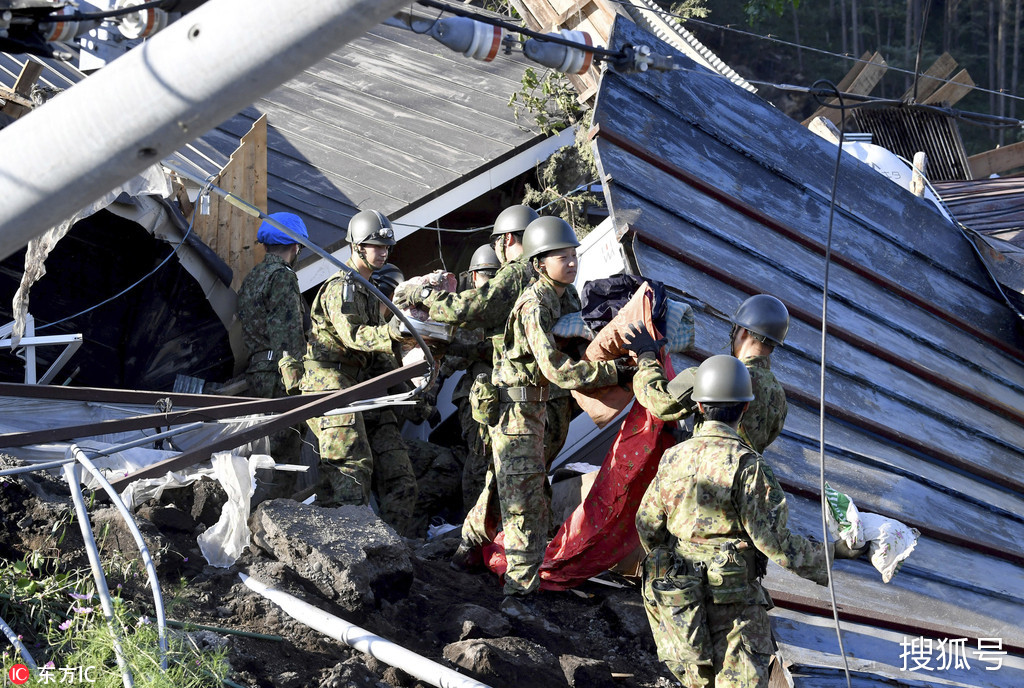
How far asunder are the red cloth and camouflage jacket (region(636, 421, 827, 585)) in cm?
106

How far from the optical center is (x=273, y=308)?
7.82m

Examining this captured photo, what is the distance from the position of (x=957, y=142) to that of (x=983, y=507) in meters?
7.85

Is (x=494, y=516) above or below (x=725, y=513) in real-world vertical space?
below

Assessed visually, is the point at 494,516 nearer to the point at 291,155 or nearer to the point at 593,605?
the point at 593,605

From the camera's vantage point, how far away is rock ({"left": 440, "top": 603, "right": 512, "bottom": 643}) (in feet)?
17.9

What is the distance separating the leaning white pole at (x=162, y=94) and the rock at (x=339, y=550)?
3.32 m

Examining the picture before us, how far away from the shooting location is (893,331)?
305 inches

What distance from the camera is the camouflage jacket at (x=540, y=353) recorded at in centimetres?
571

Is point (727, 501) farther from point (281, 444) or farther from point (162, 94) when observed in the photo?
point (281, 444)

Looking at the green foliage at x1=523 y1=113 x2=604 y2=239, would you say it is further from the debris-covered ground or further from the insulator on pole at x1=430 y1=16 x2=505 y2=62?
the debris-covered ground

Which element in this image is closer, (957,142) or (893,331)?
(893,331)

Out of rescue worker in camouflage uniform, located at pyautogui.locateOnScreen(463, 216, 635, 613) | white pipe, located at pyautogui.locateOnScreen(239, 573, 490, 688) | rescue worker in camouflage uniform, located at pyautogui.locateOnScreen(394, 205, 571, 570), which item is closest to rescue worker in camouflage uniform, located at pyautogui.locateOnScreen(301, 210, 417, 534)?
rescue worker in camouflage uniform, located at pyautogui.locateOnScreen(394, 205, 571, 570)

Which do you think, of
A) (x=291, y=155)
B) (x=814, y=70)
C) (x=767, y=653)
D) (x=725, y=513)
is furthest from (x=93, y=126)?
(x=814, y=70)

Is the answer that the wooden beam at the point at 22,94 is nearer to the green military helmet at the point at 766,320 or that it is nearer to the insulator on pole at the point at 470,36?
the insulator on pole at the point at 470,36
